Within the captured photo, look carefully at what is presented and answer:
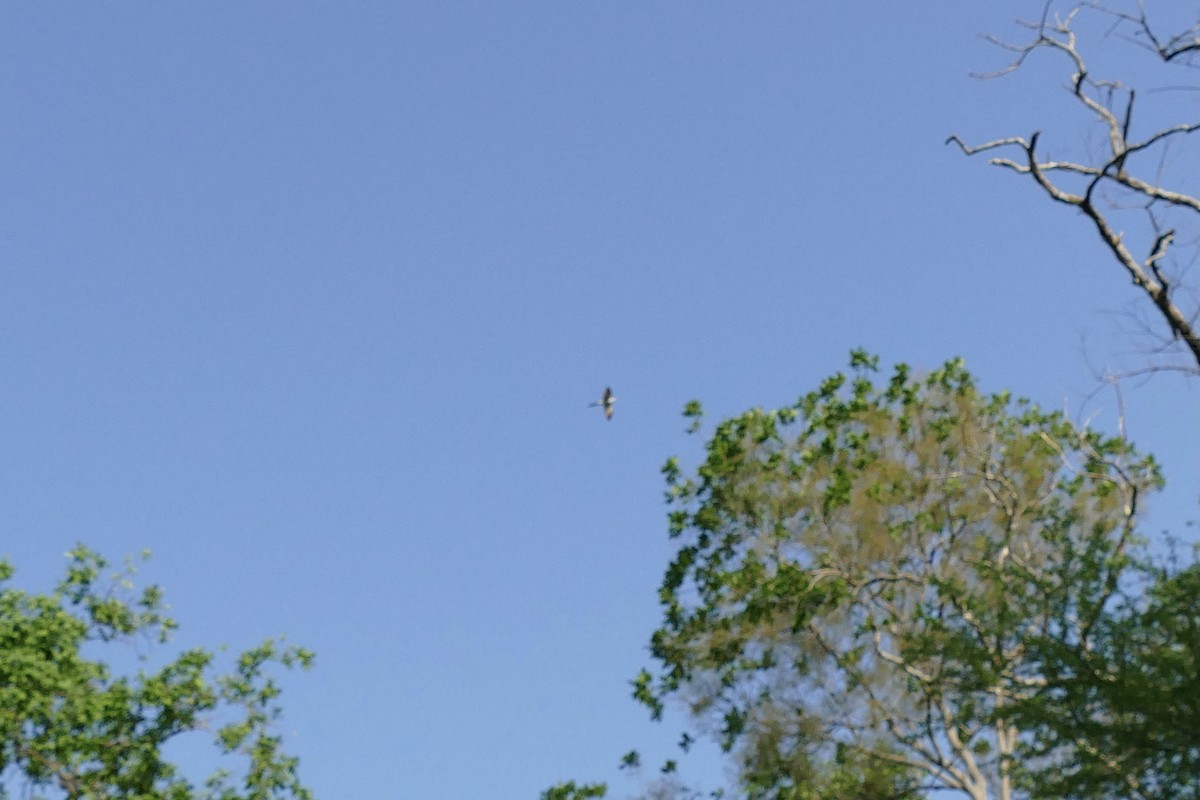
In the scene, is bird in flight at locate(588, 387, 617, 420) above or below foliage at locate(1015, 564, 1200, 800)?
above

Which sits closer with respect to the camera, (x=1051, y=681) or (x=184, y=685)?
(x=1051, y=681)

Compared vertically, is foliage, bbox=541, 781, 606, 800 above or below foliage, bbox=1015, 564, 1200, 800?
above

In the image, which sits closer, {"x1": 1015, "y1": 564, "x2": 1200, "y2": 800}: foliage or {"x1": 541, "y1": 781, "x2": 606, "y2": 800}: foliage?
{"x1": 1015, "y1": 564, "x2": 1200, "y2": 800}: foliage

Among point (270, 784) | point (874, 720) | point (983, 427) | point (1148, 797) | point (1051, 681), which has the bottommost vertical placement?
point (1148, 797)

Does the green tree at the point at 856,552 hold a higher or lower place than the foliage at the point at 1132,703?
higher

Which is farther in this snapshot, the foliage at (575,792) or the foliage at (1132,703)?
the foliage at (575,792)

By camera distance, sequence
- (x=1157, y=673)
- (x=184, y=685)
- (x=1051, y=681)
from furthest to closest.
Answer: (x=184, y=685)
(x=1051, y=681)
(x=1157, y=673)

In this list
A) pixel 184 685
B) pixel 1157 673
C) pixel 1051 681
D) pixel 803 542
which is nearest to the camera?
pixel 1157 673

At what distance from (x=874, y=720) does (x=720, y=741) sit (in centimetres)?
236

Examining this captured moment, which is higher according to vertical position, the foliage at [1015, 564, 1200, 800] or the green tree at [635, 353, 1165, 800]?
the green tree at [635, 353, 1165, 800]

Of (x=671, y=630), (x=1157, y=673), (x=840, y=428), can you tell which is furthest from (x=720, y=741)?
(x=1157, y=673)

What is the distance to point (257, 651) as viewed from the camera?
24844 millimetres

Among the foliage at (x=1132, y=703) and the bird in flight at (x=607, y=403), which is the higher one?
the bird in flight at (x=607, y=403)

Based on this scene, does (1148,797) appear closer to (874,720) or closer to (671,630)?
(874,720)
